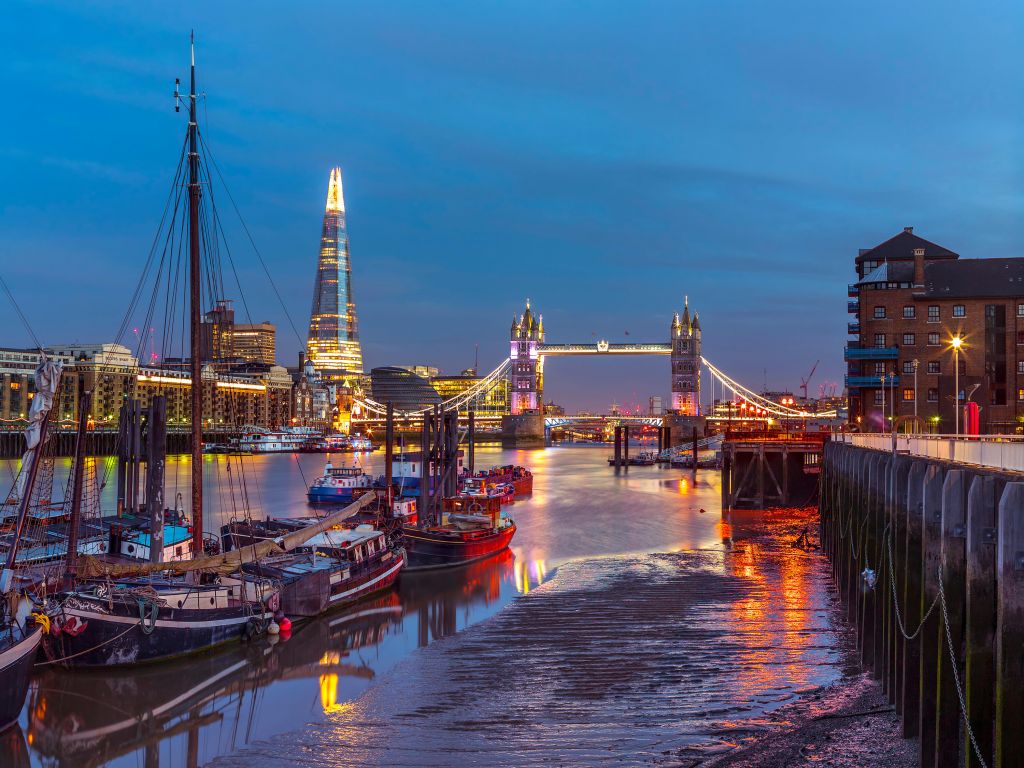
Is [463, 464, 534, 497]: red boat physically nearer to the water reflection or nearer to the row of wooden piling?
the water reflection

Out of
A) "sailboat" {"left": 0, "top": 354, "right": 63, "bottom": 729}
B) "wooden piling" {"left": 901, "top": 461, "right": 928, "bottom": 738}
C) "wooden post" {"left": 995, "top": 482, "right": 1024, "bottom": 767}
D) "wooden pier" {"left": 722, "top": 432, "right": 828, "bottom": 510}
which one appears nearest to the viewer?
"wooden post" {"left": 995, "top": 482, "right": 1024, "bottom": 767}

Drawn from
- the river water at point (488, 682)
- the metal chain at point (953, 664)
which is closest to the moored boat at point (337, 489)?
the river water at point (488, 682)

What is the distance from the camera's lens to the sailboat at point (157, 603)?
888 inches

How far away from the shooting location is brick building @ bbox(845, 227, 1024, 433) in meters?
61.1

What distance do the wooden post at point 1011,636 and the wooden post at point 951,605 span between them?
1.87 metres

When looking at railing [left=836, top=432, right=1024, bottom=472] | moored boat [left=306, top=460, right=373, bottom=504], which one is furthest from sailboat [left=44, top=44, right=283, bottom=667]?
moored boat [left=306, top=460, right=373, bottom=504]

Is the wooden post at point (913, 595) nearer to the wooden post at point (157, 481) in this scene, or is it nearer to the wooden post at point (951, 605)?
the wooden post at point (951, 605)

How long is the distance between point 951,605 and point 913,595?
3053 mm

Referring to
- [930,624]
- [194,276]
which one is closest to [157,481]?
[194,276]

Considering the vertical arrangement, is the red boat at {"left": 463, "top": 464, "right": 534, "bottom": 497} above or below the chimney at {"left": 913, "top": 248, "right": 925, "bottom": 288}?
below

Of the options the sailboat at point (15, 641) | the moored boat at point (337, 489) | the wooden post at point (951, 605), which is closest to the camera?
the wooden post at point (951, 605)

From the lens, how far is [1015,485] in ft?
33.2

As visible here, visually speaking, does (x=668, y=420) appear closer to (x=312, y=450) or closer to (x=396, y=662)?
(x=312, y=450)

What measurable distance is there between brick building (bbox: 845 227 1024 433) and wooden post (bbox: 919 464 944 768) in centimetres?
4906
